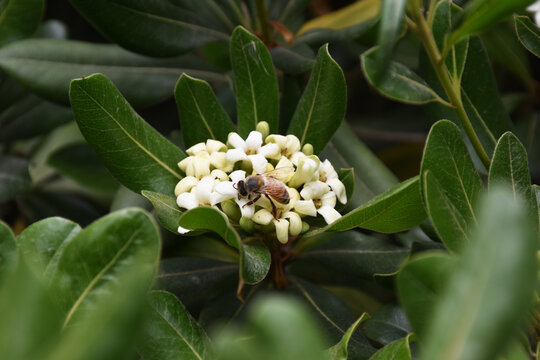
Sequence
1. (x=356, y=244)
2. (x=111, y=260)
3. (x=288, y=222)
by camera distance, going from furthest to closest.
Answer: (x=356, y=244)
(x=288, y=222)
(x=111, y=260)

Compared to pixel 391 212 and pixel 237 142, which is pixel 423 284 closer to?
pixel 391 212

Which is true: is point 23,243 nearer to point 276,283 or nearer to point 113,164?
point 113,164

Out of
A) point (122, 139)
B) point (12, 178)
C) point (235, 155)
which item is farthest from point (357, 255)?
point (12, 178)

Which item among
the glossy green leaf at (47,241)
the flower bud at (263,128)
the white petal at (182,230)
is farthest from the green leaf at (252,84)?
the glossy green leaf at (47,241)

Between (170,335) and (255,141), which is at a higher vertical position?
(255,141)

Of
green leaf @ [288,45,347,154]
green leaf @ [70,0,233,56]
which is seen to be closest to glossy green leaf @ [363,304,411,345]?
green leaf @ [288,45,347,154]

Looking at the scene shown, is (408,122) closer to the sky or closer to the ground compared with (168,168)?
closer to the ground

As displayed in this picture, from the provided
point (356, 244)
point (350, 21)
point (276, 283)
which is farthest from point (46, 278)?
point (350, 21)

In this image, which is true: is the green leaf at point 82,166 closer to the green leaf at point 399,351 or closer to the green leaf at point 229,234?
the green leaf at point 229,234
